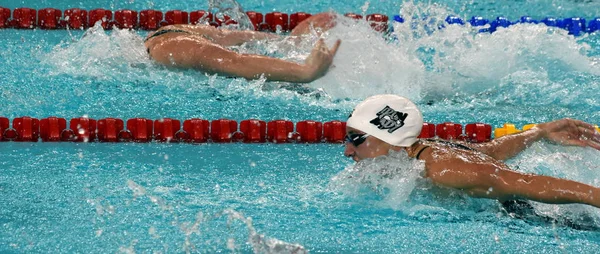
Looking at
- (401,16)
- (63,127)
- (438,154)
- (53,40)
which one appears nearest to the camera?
(438,154)

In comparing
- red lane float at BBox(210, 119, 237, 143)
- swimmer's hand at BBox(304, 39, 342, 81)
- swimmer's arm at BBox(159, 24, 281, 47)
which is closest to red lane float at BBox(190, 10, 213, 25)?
swimmer's arm at BBox(159, 24, 281, 47)

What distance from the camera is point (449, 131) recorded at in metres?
4.23

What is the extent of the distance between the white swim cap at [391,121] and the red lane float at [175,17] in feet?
10.3

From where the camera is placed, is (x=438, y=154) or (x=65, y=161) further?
(x=65, y=161)

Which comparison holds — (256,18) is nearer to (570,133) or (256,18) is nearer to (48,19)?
(48,19)

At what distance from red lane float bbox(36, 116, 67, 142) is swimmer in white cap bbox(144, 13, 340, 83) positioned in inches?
32.8

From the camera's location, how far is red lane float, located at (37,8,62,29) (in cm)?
579

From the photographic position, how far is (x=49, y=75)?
478 centimetres

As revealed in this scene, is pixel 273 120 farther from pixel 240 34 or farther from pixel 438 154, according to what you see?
pixel 438 154

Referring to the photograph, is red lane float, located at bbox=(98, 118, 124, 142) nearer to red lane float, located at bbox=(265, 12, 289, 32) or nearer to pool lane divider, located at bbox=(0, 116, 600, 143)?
pool lane divider, located at bbox=(0, 116, 600, 143)

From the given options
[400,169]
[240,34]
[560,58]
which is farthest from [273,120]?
[560,58]

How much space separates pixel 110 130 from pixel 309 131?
3.04 feet

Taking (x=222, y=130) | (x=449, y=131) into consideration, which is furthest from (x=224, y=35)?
(x=449, y=131)

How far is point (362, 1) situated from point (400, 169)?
3840mm
